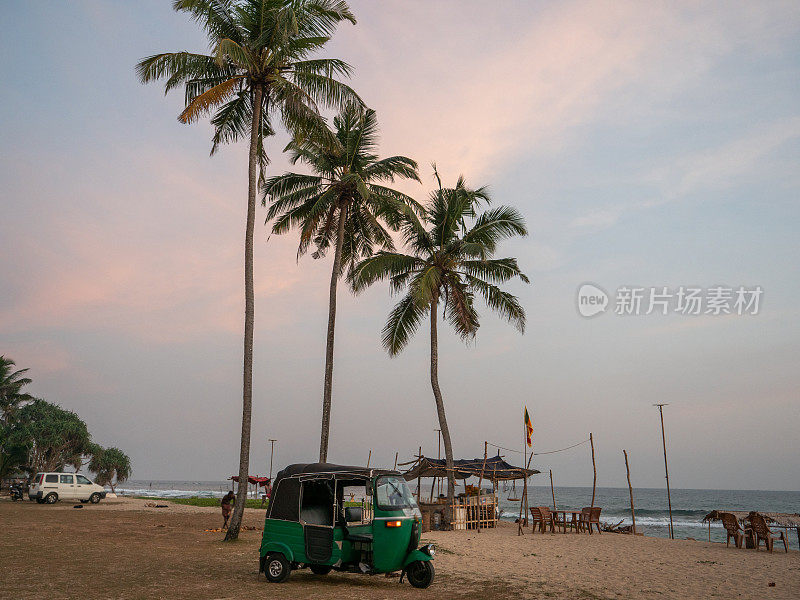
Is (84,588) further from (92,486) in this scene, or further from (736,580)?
(92,486)

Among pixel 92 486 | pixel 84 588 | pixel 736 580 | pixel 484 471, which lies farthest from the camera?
pixel 92 486

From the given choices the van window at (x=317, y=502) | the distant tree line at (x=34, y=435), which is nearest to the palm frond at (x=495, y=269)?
the van window at (x=317, y=502)

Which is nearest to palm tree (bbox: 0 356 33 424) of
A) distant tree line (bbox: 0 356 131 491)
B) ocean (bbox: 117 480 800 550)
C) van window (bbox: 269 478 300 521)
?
distant tree line (bbox: 0 356 131 491)

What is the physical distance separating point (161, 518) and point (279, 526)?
17439mm

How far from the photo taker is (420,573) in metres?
10.9

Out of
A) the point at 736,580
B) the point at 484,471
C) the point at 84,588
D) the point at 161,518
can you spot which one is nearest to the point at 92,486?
the point at 161,518

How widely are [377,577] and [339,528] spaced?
1890 mm

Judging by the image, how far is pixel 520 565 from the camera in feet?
47.7

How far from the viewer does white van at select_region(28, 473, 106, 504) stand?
32.3 m

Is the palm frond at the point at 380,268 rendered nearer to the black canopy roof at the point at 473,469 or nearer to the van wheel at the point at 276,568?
the black canopy roof at the point at 473,469

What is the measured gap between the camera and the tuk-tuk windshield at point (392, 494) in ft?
35.9

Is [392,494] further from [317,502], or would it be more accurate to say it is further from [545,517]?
[545,517]

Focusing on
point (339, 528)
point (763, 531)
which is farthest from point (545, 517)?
point (339, 528)

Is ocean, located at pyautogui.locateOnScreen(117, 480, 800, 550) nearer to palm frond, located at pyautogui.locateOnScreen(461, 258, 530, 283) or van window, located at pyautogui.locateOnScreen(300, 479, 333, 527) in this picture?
palm frond, located at pyautogui.locateOnScreen(461, 258, 530, 283)
